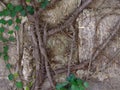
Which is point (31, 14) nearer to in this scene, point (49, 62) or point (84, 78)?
point (49, 62)

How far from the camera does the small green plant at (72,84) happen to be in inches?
73.3

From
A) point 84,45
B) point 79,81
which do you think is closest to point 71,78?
point 79,81

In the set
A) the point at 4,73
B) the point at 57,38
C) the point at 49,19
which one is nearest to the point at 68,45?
the point at 57,38

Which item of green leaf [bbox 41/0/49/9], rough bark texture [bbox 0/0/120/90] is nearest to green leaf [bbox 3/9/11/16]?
rough bark texture [bbox 0/0/120/90]

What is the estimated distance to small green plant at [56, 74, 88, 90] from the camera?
1861mm

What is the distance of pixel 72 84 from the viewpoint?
187 centimetres

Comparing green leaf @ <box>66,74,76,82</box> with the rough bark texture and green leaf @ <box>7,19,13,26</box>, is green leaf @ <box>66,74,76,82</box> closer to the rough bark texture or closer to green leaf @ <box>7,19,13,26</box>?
the rough bark texture

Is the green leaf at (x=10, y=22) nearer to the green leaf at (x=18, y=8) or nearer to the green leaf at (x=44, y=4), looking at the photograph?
the green leaf at (x=18, y=8)

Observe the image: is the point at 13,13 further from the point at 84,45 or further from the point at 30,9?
the point at 84,45

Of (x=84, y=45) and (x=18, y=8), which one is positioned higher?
(x=18, y=8)

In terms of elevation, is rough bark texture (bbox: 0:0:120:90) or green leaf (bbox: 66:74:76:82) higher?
rough bark texture (bbox: 0:0:120:90)

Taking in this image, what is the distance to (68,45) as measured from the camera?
2.04m

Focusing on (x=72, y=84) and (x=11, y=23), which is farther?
(x=11, y=23)

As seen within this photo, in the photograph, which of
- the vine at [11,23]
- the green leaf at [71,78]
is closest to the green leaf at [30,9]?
the vine at [11,23]
